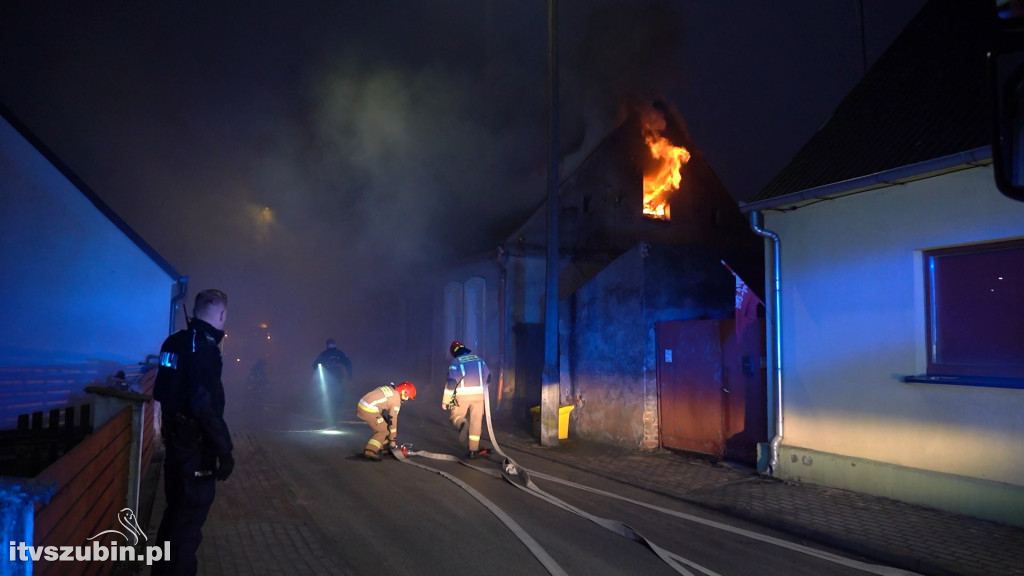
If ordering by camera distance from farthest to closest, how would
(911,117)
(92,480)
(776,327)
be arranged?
(776,327) → (911,117) → (92,480)

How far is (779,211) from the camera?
331 inches

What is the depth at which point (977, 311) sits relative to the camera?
6512mm

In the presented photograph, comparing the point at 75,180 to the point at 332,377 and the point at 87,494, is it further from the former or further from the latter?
the point at 87,494

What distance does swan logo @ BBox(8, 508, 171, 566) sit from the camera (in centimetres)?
236

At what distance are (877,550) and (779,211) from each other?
456 centimetres

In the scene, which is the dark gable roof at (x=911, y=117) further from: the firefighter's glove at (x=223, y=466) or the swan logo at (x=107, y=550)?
the swan logo at (x=107, y=550)

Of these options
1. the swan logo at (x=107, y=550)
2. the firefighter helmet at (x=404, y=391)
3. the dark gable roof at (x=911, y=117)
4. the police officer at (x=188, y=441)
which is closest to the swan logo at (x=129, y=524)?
the swan logo at (x=107, y=550)

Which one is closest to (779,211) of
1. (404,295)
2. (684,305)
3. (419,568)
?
(684,305)

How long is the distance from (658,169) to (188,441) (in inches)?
596

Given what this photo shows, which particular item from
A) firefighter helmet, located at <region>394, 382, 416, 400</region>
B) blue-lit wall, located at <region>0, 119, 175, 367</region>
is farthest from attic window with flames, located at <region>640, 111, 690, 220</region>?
blue-lit wall, located at <region>0, 119, 175, 367</region>

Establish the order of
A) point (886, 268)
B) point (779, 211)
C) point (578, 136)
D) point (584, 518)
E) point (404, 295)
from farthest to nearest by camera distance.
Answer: point (404, 295)
point (578, 136)
point (779, 211)
point (886, 268)
point (584, 518)

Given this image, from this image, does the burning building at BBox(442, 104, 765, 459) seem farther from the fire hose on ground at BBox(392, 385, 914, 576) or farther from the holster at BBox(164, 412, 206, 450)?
the holster at BBox(164, 412, 206, 450)

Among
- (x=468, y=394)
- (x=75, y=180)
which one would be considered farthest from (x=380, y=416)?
(x=75, y=180)

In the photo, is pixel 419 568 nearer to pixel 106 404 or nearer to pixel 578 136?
pixel 106 404
